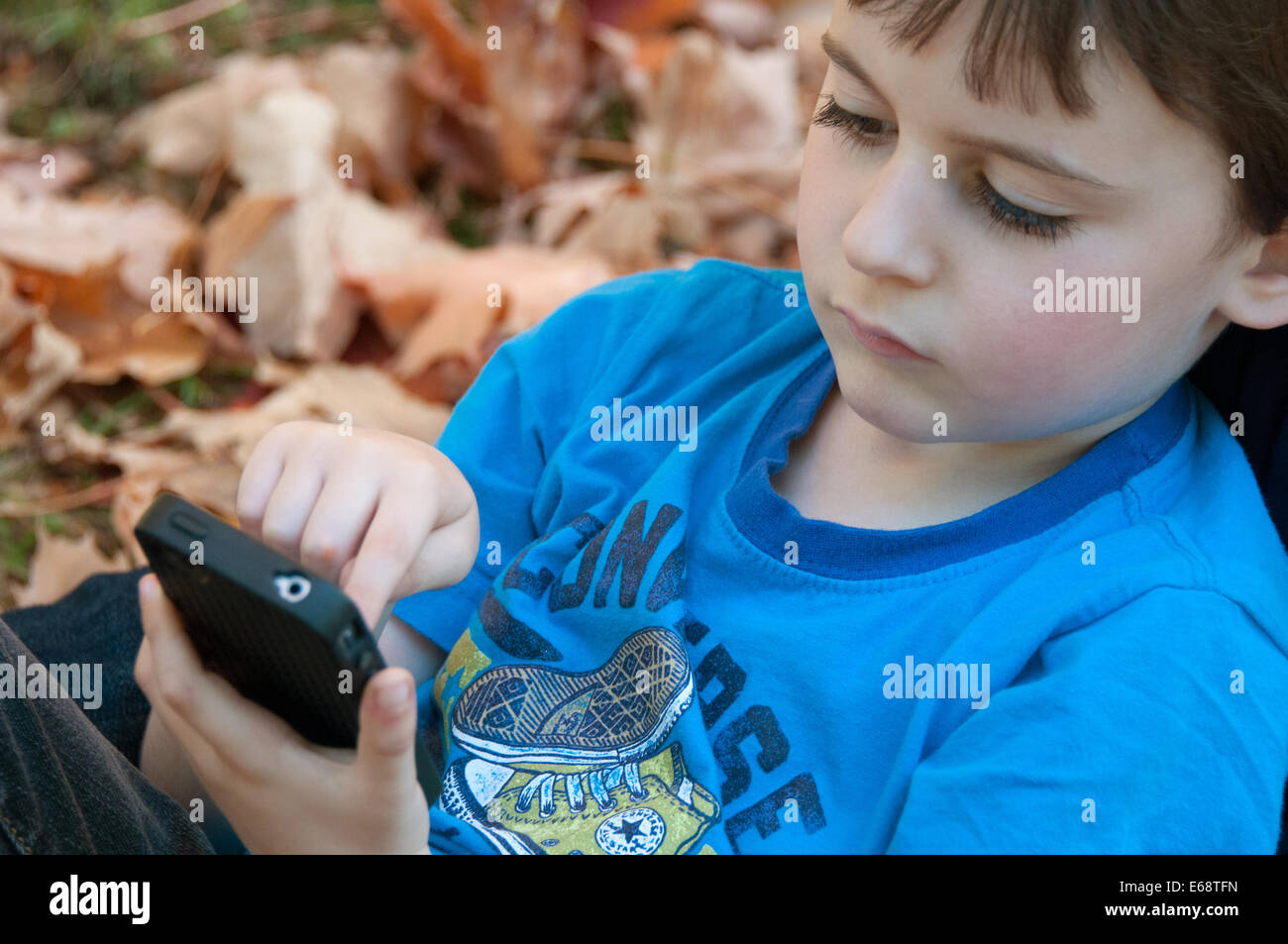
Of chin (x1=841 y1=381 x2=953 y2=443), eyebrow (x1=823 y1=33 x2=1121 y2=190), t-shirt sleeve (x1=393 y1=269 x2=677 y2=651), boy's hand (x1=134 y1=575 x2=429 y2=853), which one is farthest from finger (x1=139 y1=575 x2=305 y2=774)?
eyebrow (x1=823 y1=33 x2=1121 y2=190)

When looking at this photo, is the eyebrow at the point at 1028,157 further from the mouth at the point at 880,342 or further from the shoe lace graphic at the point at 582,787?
the shoe lace graphic at the point at 582,787

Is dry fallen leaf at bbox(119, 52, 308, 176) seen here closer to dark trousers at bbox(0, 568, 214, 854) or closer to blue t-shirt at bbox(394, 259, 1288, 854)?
blue t-shirt at bbox(394, 259, 1288, 854)

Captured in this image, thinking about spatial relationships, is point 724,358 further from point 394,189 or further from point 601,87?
point 601,87

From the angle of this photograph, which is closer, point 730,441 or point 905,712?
point 905,712

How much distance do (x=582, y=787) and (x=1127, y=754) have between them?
1.14 feet

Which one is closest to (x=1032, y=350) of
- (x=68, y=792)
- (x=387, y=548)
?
(x=387, y=548)

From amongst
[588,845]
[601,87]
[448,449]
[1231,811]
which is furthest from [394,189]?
[1231,811]

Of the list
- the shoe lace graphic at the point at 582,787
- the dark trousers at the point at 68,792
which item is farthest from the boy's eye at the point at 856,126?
the dark trousers at the point at 68,792

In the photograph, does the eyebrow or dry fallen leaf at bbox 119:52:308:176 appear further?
dry fallen leaf at bbox 119:52:308:176

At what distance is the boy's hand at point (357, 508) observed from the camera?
73 centimetres

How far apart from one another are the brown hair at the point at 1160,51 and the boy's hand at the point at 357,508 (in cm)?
38

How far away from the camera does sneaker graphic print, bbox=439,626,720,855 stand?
0.84 meters
